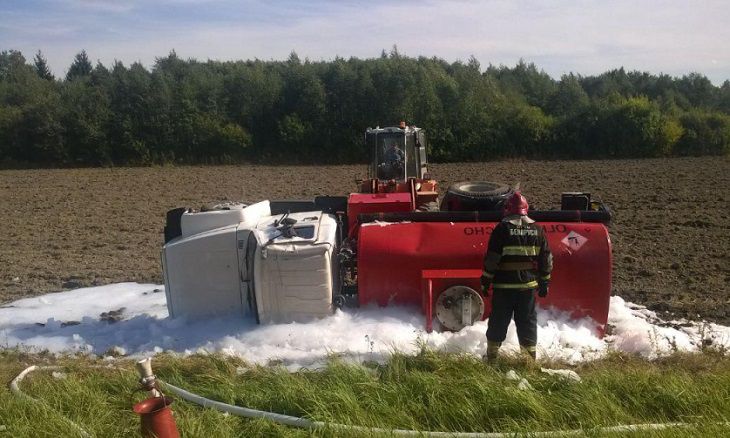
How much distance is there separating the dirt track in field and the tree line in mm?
4935

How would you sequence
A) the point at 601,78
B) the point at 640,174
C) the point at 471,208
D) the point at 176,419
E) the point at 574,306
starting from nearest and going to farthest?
1. the point at 176,419
2. the point at 574,306
3. the point at 471,208
4. the point at 640,174
5. the point at 601,78

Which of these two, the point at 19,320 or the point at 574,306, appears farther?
the point at 19,320

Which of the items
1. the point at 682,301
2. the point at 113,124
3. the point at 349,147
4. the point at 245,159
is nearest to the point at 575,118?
the point at 349,147

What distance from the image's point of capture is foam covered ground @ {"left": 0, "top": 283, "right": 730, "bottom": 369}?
5.89 metres

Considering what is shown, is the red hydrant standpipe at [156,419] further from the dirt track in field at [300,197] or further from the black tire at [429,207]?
the dirt track in field at [300,197]

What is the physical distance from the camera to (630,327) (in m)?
6.75

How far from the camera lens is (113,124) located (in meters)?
36.9

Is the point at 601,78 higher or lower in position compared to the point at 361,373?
higher

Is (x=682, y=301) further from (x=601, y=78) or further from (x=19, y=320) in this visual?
(x=601, y=78)

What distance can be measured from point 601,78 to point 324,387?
48080 millimetres

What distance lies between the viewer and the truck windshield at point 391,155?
10.5m

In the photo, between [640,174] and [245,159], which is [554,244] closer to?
[640,174]

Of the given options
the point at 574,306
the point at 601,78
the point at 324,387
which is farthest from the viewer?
the point at 601,78

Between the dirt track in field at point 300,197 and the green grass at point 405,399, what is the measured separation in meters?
3.53
